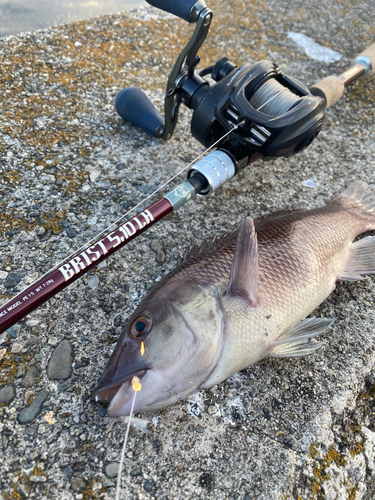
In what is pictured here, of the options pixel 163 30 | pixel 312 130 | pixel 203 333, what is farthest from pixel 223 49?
pixel 203 333

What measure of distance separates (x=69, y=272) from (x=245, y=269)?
26.6 inches

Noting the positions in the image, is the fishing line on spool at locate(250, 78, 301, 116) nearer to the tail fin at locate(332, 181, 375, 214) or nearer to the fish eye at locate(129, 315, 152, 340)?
the tail fin at locate(332, 181, 375, 214)

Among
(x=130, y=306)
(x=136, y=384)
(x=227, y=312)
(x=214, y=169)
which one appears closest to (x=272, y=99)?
(x=214, y=169)

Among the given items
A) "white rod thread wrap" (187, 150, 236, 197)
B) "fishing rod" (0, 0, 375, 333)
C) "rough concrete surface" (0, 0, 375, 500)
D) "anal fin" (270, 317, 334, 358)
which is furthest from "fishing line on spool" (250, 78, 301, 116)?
"anal fin" (270, 317, 334, 358)

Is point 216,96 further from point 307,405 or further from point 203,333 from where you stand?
point 307,405

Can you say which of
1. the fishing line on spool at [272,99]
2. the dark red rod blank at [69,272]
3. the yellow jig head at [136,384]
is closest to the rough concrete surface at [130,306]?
the yellow jig head at [136,384]

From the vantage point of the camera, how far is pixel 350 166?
265 cm

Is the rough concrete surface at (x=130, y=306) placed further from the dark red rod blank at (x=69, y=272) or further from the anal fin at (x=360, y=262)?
the dark red rod blank at (x=69, y=272)

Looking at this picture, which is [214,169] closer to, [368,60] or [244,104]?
[244,104]

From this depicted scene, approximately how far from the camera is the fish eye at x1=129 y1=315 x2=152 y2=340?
1.36 metres

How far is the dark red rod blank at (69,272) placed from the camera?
4.11ft

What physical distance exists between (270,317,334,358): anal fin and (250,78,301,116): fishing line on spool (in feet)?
3.28

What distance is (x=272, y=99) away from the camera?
1.80 metres

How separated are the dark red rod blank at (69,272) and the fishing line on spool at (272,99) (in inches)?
27.7
